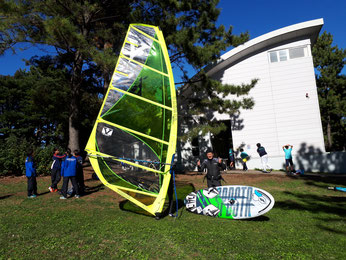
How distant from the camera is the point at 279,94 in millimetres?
15180

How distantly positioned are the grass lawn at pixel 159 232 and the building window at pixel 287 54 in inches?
438

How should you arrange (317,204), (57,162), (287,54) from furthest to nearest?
(287,54)
(57,162)
(317,204)

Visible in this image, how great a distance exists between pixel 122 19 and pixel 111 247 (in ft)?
39.6

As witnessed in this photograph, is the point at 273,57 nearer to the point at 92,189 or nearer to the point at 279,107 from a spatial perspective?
the point at 279,107

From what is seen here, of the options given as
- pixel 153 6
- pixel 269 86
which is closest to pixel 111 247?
pixel 153 6

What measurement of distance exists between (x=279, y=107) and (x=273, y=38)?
4.63m

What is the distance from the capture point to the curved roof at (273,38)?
14.6 meters

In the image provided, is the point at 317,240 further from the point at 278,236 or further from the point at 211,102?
→ the point at 211,102

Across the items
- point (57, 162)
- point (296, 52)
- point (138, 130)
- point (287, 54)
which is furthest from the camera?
point (287, 54)

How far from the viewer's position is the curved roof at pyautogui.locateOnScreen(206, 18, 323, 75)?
576 inches

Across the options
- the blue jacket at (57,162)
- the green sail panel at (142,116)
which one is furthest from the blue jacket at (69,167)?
the green sail panel at (142,116)

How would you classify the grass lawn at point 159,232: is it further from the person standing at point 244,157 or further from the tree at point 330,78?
the tree at point 330,78

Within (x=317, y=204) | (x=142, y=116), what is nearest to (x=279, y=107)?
(x=317, y=204)

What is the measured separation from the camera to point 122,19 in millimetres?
12625
